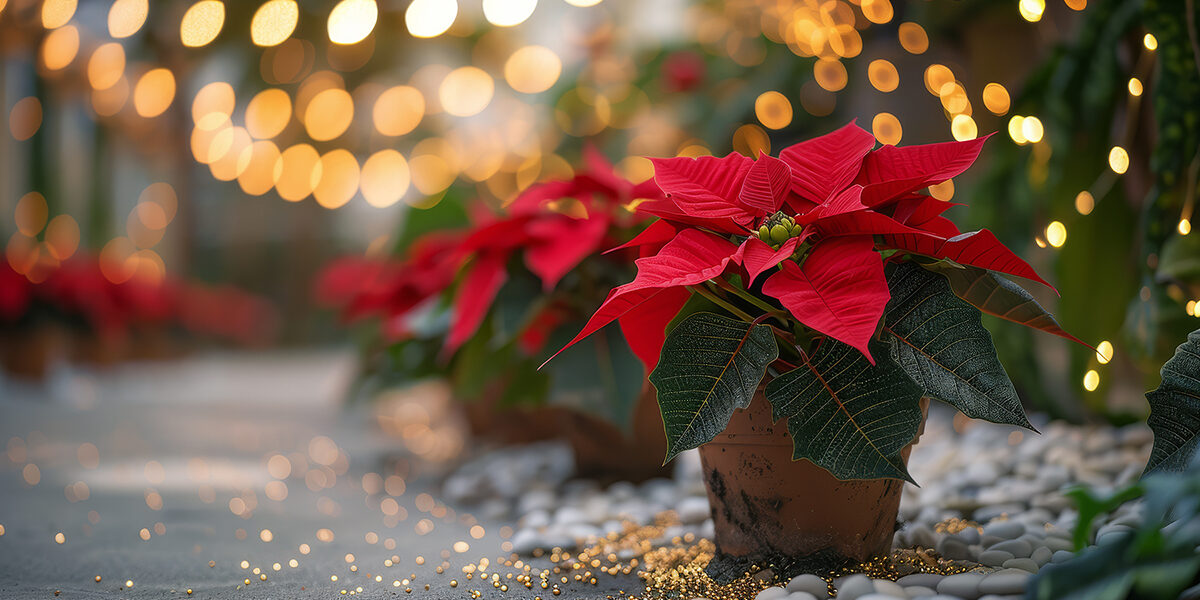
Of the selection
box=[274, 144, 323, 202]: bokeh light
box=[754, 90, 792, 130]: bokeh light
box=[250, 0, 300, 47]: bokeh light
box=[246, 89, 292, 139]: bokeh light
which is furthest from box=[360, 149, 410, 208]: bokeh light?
box=[754, 90, 792, 130]: bokeh light

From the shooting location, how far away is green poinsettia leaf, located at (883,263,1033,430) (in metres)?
0.43

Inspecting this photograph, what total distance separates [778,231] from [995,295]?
0.13m

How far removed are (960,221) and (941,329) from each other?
2.25 feet

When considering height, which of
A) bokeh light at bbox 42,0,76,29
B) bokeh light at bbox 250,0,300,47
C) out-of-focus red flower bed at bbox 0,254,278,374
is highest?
bokeh light at bbox 42,0,76,29

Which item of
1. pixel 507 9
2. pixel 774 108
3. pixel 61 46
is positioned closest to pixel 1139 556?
pixel 774 108

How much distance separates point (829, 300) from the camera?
0.42 meters

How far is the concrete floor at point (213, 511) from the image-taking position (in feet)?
1.81

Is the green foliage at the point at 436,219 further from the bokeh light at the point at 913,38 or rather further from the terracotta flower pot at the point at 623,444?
the bokeh light at the point at 913,38

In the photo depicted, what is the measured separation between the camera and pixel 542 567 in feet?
1.92

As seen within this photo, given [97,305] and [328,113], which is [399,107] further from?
[97,305]

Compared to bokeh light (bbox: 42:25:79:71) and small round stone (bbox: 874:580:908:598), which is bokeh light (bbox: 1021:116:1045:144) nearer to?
small round stone (bbox: 874:580:908:598)

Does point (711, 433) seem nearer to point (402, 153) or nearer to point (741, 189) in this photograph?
point (741, 189)

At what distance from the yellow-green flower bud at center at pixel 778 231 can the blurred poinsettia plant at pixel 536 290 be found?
181mm

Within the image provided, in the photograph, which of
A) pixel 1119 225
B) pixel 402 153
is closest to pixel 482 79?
pixel 402 153
